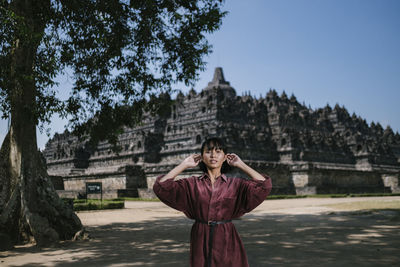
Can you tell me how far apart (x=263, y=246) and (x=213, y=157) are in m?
5.37

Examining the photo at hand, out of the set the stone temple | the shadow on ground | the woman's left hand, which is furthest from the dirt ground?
the stone temple

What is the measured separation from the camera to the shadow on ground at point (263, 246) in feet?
23.8

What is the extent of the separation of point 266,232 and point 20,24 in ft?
28.4

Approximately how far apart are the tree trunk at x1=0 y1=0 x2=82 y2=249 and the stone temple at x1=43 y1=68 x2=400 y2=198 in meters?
19.2

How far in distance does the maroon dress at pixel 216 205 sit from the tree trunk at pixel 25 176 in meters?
7.35

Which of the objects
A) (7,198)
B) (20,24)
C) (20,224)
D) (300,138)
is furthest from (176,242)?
(300,138)

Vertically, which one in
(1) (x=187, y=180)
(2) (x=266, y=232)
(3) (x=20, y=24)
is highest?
(3) (x=20, y=24)

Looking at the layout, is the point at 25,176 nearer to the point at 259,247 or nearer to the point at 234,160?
the point at 259,247

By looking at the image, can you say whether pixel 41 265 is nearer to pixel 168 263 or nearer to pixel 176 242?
pixel 168 263

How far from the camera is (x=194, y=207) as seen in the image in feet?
13.1

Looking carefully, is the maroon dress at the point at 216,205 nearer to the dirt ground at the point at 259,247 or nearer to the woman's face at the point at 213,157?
the woman's face at the point at 213,157

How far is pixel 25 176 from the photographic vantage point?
35.7 feet

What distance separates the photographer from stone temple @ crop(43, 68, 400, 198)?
3830 centimetres

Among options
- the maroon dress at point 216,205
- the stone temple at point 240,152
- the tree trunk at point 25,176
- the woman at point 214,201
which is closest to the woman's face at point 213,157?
the woman at point 214,201
